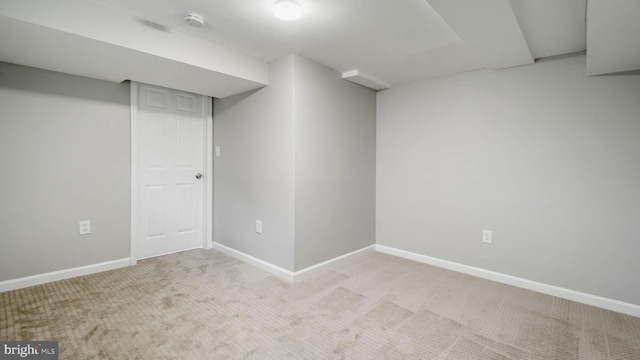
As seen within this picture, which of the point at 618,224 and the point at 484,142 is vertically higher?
the point at 484,142

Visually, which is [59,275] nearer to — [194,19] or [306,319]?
[306,319]

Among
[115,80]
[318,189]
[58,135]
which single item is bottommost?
[318,189]

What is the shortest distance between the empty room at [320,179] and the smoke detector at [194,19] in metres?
0.02

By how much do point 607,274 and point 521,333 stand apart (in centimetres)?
103

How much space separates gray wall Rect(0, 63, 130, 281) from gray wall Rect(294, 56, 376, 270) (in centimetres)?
183

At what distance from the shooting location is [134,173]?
10.2 ft

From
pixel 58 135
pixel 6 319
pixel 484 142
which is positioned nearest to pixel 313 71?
pixel 484 142

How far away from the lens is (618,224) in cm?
228

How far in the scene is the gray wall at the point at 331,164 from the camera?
2795 mm

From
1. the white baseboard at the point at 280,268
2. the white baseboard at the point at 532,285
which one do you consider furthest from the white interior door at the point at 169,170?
the white baseboard at the point at 532,285

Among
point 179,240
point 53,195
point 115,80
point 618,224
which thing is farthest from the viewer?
point 179,240

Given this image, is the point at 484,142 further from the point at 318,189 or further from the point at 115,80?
the point at 115,80

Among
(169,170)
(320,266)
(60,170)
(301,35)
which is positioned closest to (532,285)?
(320,266)

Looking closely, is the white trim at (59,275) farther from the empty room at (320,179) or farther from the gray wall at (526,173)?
the gray wall at (526,173)
